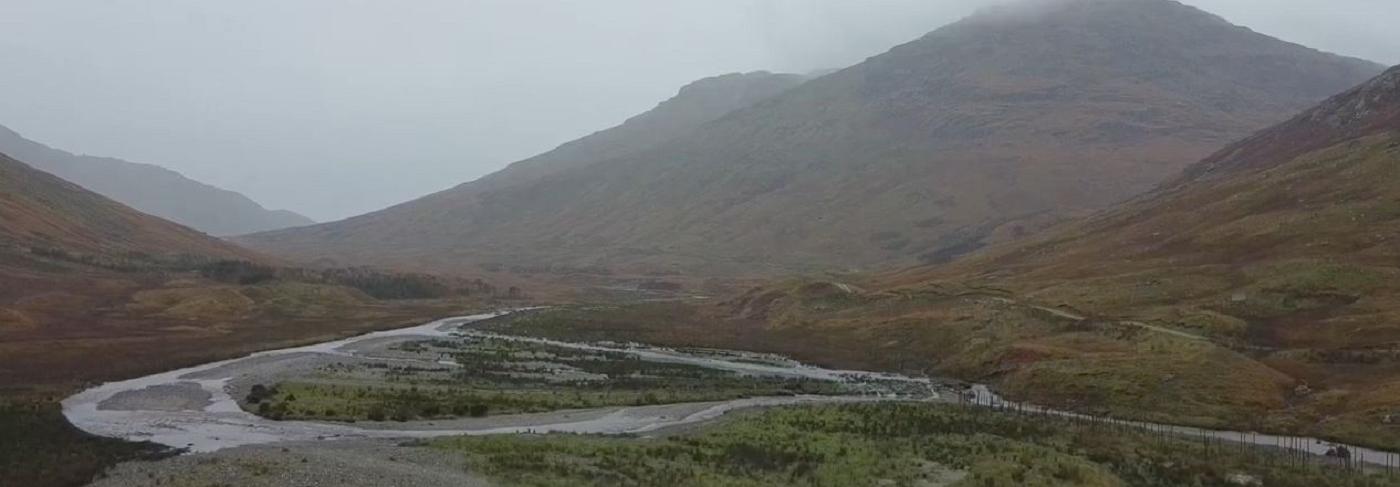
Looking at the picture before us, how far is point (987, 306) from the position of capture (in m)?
124

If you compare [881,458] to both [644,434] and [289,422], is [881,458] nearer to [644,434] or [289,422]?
[644,434]

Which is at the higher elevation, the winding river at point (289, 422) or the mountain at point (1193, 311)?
the mountain at point (1193, 311)

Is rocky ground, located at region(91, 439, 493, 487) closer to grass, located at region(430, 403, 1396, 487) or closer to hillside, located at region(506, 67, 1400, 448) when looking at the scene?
grass, located at region(430, 403, 1396, 487)

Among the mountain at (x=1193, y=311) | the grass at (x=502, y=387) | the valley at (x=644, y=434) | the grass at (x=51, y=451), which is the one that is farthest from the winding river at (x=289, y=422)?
the mountain at (x=1193, y=311)

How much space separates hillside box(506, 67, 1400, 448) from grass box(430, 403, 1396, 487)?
50.3 ft

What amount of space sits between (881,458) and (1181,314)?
226 ft

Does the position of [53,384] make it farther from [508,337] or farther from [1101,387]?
[1101,387]

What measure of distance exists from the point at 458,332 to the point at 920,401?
87054mm

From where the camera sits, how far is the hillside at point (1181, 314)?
76.7 m

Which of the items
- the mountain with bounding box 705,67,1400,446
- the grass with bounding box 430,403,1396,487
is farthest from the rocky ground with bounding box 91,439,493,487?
the mountain with bounding box 705,67,1400,446

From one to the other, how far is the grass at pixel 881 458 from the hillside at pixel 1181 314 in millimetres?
15329

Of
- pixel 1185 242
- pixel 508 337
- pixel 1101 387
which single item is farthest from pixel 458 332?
pixel 1185 242

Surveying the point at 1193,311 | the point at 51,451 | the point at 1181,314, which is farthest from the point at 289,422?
the point at 1193,311

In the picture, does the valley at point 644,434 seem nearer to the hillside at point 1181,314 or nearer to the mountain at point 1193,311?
the mountain at point 1193,311
